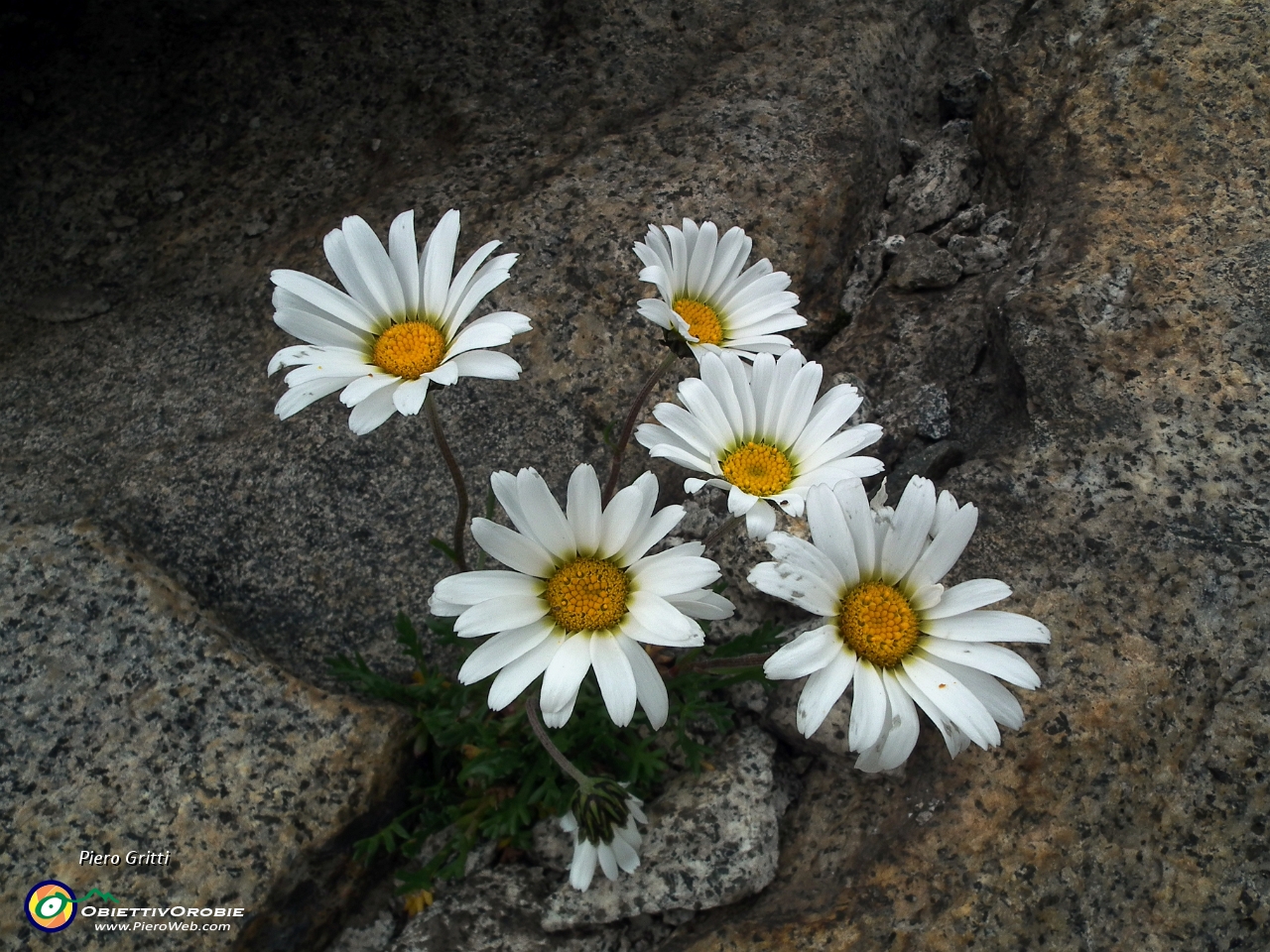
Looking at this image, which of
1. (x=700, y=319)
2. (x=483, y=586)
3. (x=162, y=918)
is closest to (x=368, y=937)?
(x=162, y=918)

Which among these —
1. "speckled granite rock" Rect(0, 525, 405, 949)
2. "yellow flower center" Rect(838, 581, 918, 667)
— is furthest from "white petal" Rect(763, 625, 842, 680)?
"speckled granite rock" Rect(0, 525, 405, 949)

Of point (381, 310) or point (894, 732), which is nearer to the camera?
point (894, 732)

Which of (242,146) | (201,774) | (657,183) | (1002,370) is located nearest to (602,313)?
(657,183)

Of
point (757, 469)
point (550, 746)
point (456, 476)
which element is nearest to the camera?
point (550, 746)

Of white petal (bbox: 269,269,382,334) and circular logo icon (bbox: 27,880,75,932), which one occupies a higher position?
white petal (bbox: 269,269,382,334)

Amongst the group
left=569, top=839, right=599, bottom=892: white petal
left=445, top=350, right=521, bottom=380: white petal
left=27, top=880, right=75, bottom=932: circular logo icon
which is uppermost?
left=445, top=350, right=521, bottom=380: white petal

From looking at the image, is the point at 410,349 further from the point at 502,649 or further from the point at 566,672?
the point at 566,672

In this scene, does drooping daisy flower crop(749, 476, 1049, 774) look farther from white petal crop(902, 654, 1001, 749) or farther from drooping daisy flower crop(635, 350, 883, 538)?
drooping daisy flower crop(635, 350, 883, 538)

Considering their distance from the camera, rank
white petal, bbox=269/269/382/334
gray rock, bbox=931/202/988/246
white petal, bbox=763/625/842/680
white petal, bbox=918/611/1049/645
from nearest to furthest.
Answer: white petal, bbox=763/625/842/680
white petal, bbox=918/611/1049/645
white petal, bbox=269/269/382/334
gray rock, bbox=931/202/988/246
